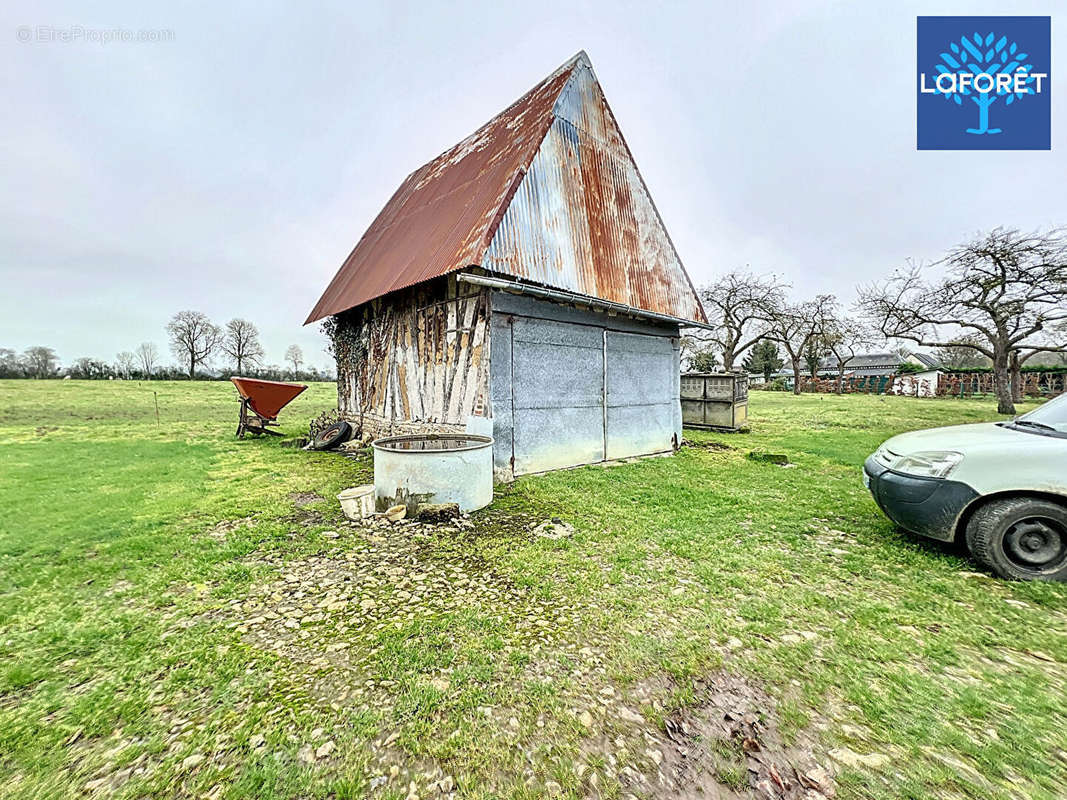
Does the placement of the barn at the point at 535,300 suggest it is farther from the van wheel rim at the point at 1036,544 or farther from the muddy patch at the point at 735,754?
the van wheel rim at the point at 1036,544

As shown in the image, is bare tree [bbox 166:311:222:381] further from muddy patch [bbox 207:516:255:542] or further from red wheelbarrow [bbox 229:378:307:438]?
muddy patch [bbox 207:516:255:542]

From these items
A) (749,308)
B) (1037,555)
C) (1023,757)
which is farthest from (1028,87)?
(749,308)

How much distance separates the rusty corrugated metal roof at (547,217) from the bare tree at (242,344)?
39.5 m

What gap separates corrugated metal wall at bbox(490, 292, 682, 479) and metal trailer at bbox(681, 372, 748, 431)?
14.5 feet

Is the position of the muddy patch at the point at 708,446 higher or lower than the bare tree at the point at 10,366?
lower

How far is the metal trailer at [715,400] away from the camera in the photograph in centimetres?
1245

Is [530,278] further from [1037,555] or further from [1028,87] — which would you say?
[1028,87]

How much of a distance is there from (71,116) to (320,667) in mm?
12875

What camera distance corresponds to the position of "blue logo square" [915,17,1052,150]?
7.98 meters

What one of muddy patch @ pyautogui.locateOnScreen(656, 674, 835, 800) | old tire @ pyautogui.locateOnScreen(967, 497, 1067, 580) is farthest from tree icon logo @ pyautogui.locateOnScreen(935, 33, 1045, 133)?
muddy patch @ pyautogui.locateOnScreen(656, 674, 835, 800)

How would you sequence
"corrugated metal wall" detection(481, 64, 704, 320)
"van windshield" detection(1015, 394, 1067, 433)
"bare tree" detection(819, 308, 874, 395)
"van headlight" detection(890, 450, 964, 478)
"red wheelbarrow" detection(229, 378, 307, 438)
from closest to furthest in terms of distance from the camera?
"van headlight" detection(890, 450, 964, 478), "van windshield" detection(1015, 394, 1067, 433), "corrugated metal wall" detection(481, 64, 704, 320), "red wheelbarrow" detection(229, 378, 307, 438), "bare tree" detection(819, 308, 874, 395)

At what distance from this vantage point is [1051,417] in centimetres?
346

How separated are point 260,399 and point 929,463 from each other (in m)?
13.2

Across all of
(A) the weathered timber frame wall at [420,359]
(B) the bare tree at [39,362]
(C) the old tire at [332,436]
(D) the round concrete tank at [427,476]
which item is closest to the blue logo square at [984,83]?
(A) the weathered timber frame wall at [420,359]
